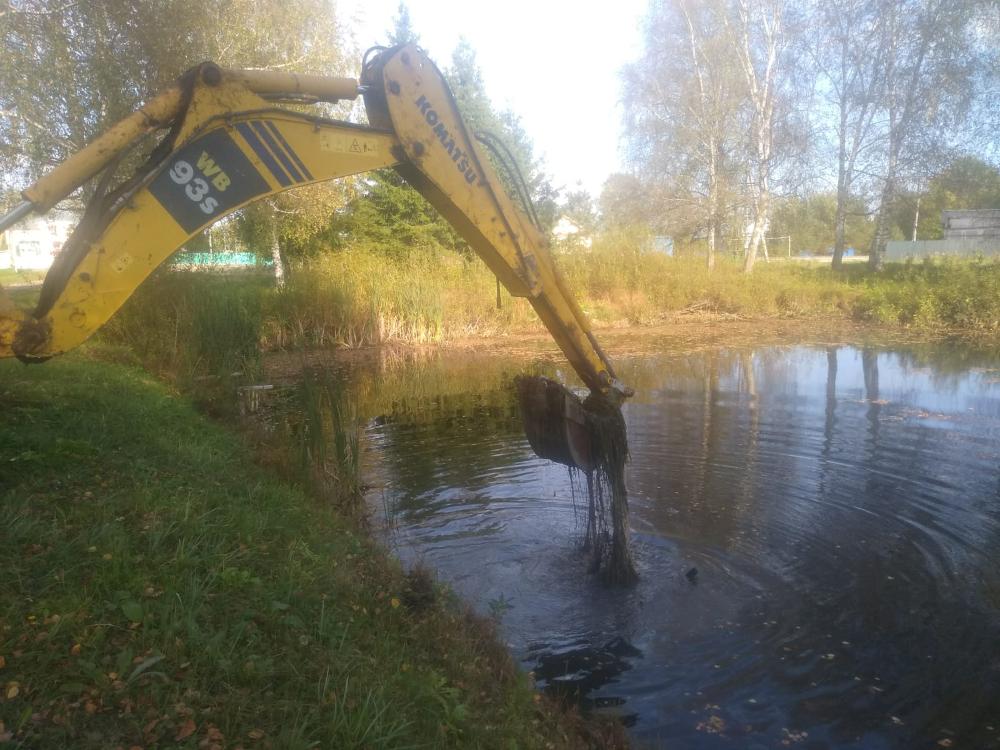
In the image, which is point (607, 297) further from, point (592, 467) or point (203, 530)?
point (203, 530)

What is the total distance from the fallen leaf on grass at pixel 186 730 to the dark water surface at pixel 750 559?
234cm

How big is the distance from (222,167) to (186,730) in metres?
2.76

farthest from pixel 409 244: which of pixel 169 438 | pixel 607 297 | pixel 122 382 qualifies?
pixel 169 438

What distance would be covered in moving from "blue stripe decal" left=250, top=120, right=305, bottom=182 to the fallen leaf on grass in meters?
2.87

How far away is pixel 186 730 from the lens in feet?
9.00

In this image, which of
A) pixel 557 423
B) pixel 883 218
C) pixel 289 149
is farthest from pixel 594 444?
pixel 883 218

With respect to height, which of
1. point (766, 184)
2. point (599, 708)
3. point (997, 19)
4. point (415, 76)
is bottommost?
point (599, 708)

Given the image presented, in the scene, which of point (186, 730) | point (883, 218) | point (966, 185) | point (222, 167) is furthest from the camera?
point (883, 218)

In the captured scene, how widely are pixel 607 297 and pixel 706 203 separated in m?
7.13

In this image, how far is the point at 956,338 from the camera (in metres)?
19.1

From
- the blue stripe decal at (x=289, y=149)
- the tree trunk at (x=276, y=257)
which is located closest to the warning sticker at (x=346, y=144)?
the blue stripe decal at (x=289, y=149)

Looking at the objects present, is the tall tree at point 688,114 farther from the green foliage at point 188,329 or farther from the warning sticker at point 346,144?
the warning sticker at point 346,144

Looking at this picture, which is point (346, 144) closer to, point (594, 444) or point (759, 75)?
point (594, 444)

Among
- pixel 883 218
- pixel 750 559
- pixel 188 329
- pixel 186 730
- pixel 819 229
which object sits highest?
pixel 819 229
